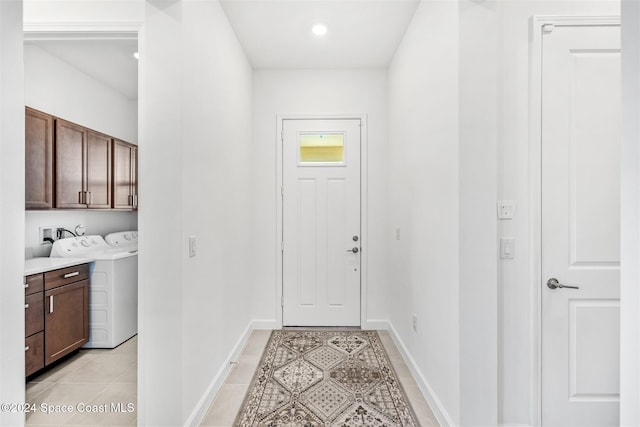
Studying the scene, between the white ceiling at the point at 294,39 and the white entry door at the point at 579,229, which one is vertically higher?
the white ceiling at the point at 294,39

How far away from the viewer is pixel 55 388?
2.28m

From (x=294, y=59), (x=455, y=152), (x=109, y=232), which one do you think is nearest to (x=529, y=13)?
(x=455, y=152)

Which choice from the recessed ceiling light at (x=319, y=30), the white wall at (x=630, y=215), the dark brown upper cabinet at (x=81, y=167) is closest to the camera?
the white wall at (x=630, y=215)

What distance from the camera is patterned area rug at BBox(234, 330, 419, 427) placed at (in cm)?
192

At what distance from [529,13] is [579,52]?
0.35m

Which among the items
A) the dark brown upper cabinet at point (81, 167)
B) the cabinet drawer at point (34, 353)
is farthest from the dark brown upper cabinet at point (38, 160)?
the cabinet drawer at point (34, 353)

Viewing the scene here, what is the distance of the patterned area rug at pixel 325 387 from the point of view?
1921 mm

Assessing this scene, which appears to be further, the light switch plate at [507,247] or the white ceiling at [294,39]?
the white ceiling at [294,39]

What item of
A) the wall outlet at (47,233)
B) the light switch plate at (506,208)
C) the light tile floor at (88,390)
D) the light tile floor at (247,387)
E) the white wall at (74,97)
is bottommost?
the light tile floor at (88,390)

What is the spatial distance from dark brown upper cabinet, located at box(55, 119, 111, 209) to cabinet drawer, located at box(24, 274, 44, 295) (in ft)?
2.34

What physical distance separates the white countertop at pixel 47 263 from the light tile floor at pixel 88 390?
0.85 metres

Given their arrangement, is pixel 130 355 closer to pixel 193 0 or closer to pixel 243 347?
pixel 243 347

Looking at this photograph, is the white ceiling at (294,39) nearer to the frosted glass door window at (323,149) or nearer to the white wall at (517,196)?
the frosted glass door window at (323,149)

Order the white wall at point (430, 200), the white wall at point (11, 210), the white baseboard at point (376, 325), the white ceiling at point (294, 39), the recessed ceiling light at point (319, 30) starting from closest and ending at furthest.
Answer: the white wall at point (11, 210) → the white wall at point (430, 200) → the white ceiling at point (294, 39) → the recessed ceiling light at point (319, 30) → the white baseboard at point (376, 325)
